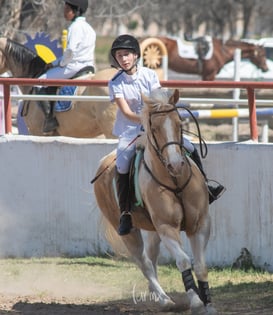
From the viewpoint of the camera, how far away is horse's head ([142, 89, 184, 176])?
7.06 m

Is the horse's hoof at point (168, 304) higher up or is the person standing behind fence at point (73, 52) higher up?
the person standing behind fence at point (73, 52)

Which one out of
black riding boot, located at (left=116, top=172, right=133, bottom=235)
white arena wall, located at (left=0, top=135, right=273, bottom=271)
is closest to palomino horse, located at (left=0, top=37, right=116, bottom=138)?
white arena wall, located at (left=0, top=135, right=273, bottom=271)

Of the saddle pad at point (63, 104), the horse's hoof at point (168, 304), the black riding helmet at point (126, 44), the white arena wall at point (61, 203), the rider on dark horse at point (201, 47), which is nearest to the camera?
the horse's hoof at point (168, 304)

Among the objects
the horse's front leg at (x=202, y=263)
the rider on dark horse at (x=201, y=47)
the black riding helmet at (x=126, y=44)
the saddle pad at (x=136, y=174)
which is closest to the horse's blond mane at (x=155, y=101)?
the saddle pad at (x=136, y=174)

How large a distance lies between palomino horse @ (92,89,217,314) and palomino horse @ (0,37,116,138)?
4.22m

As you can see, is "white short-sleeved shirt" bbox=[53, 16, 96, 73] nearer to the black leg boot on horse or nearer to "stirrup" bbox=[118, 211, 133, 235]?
the black leg boot on horse

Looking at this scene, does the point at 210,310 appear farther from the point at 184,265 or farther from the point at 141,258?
the point at 141,258

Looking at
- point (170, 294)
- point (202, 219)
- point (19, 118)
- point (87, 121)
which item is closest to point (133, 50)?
point (202, 219)

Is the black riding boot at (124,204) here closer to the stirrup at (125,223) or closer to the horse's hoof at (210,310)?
the stirrup at (125,223)

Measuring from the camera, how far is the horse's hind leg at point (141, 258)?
8.02 m

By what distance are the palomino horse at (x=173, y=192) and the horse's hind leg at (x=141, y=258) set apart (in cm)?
17

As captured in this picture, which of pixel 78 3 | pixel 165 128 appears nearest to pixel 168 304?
pixel 165 128

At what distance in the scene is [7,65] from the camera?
45.6 ft

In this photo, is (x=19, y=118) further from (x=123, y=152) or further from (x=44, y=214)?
(x=123, y=152)
